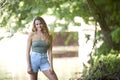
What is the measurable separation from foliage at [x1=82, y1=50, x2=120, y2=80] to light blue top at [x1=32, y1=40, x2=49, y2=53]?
972 mm

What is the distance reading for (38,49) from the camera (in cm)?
660

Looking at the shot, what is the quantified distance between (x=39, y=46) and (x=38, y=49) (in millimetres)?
69

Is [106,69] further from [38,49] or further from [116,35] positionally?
[116,35]

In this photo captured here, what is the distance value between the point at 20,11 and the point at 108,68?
8.20 ft

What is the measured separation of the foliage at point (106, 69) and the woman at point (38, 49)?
0.75 m

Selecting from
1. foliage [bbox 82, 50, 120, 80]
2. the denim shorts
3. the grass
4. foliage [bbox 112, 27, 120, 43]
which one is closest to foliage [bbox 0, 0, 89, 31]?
foliage [bbox 82, 50, 120, 80]

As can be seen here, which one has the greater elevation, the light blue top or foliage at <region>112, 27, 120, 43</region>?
foliage at <region>112, 27, 120, 43</region>

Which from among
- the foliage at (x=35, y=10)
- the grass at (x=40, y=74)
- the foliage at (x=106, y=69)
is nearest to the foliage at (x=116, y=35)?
the foliage at (x=106, y=69)

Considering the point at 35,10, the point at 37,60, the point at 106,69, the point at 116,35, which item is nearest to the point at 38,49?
the point at 37,60

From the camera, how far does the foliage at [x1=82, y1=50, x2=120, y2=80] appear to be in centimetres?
659

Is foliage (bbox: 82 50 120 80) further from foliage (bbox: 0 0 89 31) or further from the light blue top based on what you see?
foliage (bbox: 0 0 89 31)

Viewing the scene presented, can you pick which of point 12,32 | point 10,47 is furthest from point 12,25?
point 10,47

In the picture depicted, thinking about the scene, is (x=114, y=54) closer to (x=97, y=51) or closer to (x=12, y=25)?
(x=97, y=51)

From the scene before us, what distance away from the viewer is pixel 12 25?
28.6 feet
